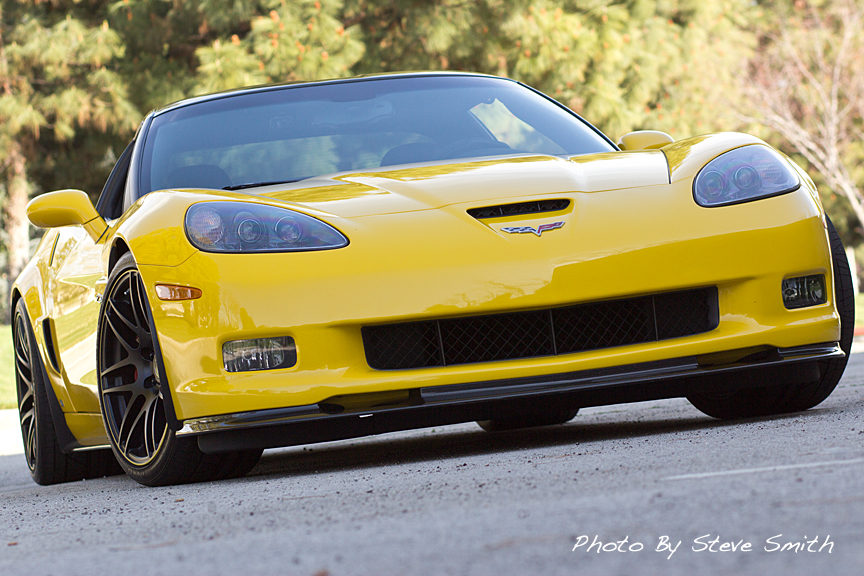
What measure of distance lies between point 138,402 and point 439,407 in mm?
1056

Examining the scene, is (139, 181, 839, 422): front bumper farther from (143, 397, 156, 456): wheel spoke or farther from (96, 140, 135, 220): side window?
(96, 140, 135, 220): side window

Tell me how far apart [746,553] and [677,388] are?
5.88 ft

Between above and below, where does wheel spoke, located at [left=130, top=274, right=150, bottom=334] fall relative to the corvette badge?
below

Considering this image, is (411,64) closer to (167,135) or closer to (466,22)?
(466,22)

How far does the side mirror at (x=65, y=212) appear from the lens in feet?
13.8

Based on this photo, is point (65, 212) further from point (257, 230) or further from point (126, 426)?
point (257, 230)

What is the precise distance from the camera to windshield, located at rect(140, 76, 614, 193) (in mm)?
4246

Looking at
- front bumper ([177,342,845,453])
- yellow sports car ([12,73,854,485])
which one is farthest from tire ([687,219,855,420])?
front bumper ([177,342,845,453])

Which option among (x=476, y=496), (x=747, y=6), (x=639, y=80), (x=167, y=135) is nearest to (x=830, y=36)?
(x=747, y=6)

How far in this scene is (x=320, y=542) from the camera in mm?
2070

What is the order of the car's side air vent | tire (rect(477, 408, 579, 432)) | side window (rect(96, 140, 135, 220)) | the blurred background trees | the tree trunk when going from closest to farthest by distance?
the car's side air vent → side window (rect(96, 140, 135, 220)) → tire (rect(477, 408, 579, 432)) → the blurred background trees → the tree trunk

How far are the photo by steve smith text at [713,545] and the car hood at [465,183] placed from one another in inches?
70.5

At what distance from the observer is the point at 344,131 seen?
452 cm

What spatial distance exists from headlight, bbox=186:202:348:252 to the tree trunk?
1301cm
